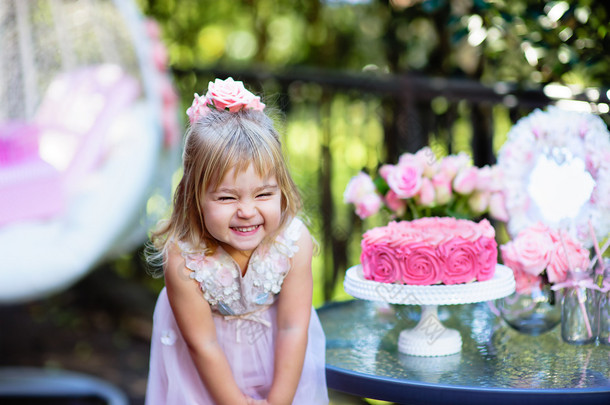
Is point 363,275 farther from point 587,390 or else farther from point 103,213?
point 103,213

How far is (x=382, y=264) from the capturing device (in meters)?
1.57

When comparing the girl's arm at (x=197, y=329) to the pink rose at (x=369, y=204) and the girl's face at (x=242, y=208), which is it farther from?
the pink rose at (x=369, y=204)

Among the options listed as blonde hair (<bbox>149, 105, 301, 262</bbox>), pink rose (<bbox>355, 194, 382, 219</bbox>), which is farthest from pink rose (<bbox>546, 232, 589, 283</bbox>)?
blonde hair (<bbox>149, 105, 301, 262</bbox>)

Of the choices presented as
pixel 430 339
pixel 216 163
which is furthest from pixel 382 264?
pixel 216 163

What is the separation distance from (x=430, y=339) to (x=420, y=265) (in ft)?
0.59

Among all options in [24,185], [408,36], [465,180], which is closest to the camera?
[465,180]

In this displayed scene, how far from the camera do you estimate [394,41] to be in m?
3.27

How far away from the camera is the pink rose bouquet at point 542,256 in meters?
1.60

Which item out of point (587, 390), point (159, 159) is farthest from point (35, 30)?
point (587, 390)

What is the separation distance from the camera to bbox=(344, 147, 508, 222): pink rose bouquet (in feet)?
5.80

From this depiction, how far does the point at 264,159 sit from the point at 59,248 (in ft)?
4.28

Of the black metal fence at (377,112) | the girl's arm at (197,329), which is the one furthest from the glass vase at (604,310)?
the black metal fence at (377,112)

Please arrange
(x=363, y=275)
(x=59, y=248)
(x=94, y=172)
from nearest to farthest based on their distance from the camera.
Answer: (x=363, y=275), (x=59, y=248), (x=94, y=172)

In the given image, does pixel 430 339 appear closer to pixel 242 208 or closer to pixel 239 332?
pixel 239 332
